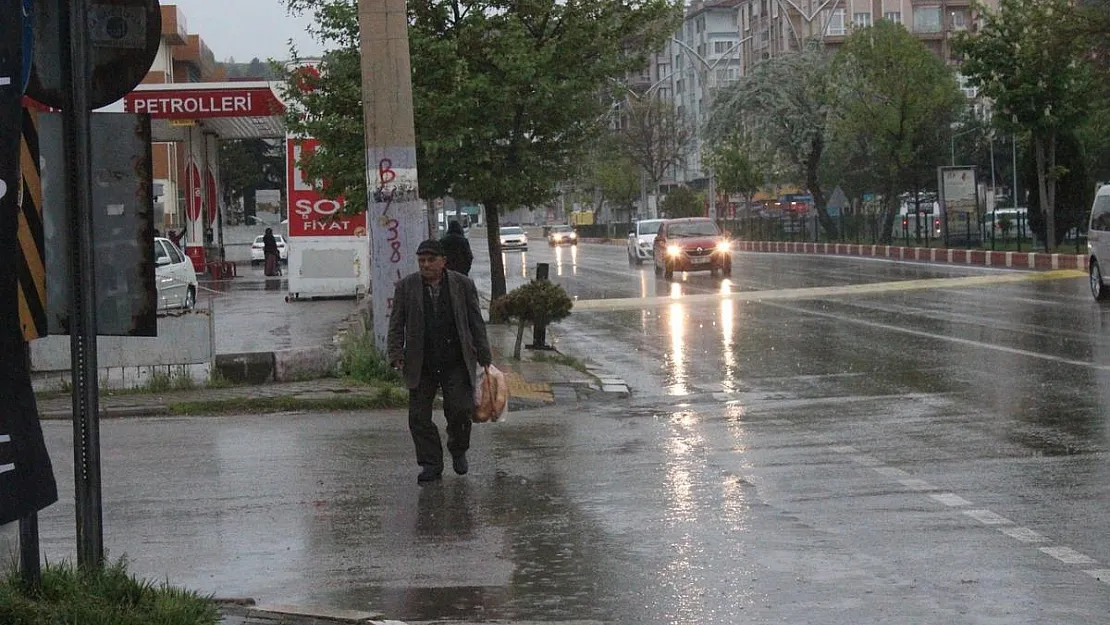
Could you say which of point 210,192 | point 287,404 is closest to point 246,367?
point 287,404

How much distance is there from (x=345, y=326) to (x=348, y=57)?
22.7 feet

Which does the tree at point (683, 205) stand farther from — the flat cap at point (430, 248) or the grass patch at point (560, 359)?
the flat cap at point (430, 248)

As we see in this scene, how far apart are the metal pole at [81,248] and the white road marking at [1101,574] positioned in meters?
4.33

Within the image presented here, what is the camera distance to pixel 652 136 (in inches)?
4063

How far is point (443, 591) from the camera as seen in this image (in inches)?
295

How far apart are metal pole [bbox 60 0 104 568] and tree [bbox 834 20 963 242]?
2305 inches

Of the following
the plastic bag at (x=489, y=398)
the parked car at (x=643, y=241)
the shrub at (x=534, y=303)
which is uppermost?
the parked car at (x=643, y=241)

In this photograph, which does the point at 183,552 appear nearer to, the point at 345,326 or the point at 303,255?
the point at 345,326

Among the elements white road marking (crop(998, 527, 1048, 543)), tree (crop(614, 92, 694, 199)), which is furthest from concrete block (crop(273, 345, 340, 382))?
tree (crop(614, 92, 694, 199))

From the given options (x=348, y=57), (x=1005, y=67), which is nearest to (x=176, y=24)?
(x=1005, y=67)

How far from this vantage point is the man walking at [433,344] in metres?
10.8

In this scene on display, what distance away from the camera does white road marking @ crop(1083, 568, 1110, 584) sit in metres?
7.27

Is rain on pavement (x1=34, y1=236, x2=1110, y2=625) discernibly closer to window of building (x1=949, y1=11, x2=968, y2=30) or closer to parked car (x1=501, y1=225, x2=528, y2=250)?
parked car (x1=501, y1=225, x2=528, y2=250)

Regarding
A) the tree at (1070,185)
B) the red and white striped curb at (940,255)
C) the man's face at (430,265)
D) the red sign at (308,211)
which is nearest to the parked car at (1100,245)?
the red and white striped curb at (940,255)
